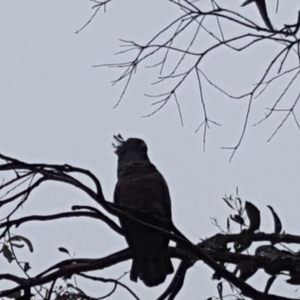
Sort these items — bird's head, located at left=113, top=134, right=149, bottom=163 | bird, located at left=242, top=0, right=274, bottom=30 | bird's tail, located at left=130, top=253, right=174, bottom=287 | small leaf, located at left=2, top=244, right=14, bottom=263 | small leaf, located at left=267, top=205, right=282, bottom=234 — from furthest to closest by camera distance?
bird's head, located at left=113, top=134, right=149, bottom=163, bird's tail, located at left=130, top=253, right=174, bottom=287, small leaf, located at left=2, top=244, right=14, bottom=263, small leaf, located at left=267, top=205, right=282, bottom=234, bird, located at left=242, top=0, right=274, bottom=30

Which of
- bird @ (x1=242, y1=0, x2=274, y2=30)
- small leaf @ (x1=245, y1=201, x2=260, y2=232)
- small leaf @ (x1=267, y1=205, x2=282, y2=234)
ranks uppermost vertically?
bird @ (x1=242, y1=0, x2=274, y2=30)

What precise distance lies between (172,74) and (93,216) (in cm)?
61

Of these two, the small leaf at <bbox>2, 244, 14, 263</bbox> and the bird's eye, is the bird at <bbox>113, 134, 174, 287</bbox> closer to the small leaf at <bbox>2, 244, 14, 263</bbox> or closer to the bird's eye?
the bird's eye

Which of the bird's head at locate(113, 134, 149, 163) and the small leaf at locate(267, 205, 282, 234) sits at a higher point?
the bird's head at locate(113, 134, 149, 163)

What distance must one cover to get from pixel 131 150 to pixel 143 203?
44 cm

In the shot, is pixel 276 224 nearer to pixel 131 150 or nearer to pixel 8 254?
pixel 8 254

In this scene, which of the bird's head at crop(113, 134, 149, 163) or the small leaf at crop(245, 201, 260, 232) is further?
the bird's head at crop(113, 134, 149, 163)

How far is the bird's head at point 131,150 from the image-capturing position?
3.92 meters

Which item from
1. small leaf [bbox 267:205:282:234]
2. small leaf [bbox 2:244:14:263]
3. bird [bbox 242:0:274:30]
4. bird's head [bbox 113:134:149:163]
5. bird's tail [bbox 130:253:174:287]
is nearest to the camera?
bird [bbox 242:0:274:30]

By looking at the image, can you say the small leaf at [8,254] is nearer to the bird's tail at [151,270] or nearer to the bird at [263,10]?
the bird's tail at [151,270]

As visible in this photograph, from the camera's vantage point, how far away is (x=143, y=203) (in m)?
3.61

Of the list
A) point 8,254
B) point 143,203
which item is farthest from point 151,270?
point 8,254

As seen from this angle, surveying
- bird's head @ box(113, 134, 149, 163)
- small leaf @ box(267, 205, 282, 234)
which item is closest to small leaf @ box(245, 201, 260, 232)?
small leaf @ box(267, 205, 282, 234)

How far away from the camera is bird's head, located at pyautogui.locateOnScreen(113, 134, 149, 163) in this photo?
392 cm
